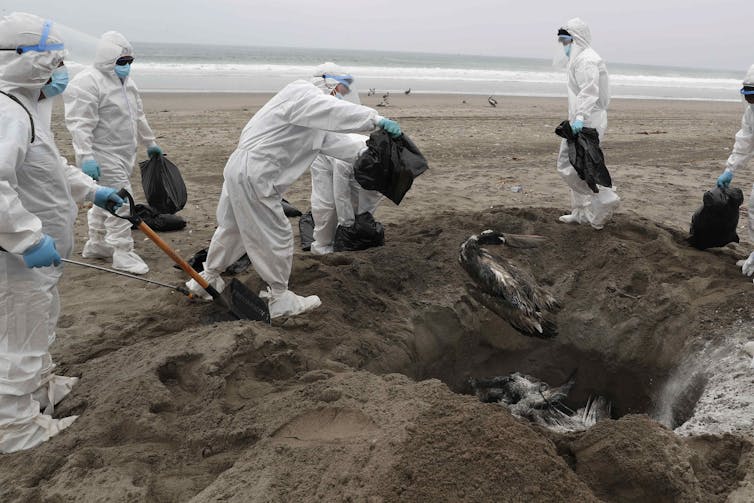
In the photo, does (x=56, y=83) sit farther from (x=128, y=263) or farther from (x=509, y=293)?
(x=509, y=293)

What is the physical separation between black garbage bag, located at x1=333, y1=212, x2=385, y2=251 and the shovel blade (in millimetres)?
1568

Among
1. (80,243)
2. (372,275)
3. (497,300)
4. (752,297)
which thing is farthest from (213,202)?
(752,297)

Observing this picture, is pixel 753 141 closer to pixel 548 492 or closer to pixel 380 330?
pixel 380 330

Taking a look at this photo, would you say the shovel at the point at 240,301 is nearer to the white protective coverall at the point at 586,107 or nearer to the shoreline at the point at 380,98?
the white protective coverall at the point at 586,107

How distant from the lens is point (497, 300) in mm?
4125

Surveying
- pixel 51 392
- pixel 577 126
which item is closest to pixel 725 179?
pixel 577 126

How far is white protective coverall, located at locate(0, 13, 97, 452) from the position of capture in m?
2.76

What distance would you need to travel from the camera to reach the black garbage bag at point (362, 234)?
5555 millimetres

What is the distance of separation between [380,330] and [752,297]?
2.74 metres

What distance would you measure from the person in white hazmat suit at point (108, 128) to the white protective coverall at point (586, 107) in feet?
13.7

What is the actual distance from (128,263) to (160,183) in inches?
35.0

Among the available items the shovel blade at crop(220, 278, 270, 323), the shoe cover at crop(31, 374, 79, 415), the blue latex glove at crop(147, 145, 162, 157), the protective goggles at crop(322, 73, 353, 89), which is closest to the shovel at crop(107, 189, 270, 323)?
the shovel blade at crop(220, 278, 270, 323)

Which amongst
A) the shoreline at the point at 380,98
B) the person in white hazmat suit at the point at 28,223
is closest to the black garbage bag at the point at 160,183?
the person in white hazmat suit at the point at 28,223

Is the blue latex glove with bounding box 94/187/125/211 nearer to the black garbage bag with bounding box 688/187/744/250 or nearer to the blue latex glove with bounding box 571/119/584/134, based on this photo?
the blue latex glove with bounding box 571/119/584/134
